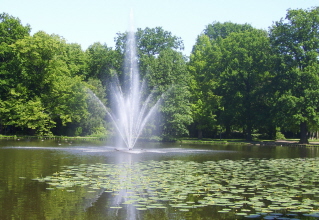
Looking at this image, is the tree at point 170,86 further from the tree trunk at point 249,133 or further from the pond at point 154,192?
the pond at point 154,192

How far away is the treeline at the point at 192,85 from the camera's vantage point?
178 feet

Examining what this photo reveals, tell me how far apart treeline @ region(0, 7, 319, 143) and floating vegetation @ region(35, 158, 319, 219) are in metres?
33.1

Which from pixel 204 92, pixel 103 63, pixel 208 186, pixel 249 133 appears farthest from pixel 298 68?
pixel 208 186

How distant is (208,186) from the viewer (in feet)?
54.4

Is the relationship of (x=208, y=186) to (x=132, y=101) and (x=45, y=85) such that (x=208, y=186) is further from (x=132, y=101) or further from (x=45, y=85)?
(x=45, y=85)

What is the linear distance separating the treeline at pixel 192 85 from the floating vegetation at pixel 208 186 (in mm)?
33105

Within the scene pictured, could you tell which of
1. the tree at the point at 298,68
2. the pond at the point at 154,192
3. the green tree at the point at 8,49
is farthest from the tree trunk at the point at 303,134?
the green tree at the point at 8,49

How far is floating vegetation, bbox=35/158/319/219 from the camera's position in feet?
42.3

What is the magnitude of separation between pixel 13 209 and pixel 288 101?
44.2 metres

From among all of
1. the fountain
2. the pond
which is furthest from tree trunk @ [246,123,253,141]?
the pond

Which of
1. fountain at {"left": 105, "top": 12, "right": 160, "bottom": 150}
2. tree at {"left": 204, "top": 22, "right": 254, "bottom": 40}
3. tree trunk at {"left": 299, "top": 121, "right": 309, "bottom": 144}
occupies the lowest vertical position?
tree trunk at {"left": 299, "top": 121, "right": 309, "bottom": 144}

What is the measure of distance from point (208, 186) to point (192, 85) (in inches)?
1986

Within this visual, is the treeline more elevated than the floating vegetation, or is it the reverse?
the treeline

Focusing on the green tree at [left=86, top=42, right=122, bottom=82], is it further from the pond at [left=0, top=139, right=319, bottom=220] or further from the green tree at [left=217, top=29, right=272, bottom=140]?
the pond at [left=0, top=139, right=319, bottom=220]
